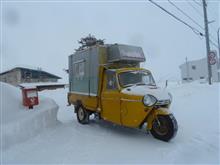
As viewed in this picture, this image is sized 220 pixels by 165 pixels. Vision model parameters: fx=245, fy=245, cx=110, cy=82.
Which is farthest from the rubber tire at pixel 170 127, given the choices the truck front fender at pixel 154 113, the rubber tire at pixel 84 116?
the rubber tire at pixel 84 116

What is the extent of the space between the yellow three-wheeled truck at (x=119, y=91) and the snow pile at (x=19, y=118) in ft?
5.64

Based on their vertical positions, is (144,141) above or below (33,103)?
below

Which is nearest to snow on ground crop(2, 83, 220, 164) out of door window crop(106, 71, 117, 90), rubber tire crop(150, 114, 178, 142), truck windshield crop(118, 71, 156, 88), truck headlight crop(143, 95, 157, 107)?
rubber tire crop(150, 114, 178, 142)

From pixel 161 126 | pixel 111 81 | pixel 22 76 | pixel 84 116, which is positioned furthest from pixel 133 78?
pixel 22 76

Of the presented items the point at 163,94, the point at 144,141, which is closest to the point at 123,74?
the point at 163,94

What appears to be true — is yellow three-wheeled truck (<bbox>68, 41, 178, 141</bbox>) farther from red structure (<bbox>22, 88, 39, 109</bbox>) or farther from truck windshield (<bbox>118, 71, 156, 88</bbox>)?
red structure (<bbox>22, 88, 39, 109</bbox>)

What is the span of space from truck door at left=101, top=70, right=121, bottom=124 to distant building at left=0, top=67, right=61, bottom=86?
3370 cm

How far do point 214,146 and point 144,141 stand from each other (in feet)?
6.17

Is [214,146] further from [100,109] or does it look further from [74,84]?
[74,84]

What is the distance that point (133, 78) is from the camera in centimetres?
824

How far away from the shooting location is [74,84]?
11305mm

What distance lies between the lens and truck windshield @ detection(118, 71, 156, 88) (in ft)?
26.4

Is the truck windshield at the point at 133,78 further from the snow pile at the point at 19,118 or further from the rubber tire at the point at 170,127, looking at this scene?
the snow pile at the point at 19,118

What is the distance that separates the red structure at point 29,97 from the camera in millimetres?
8609
